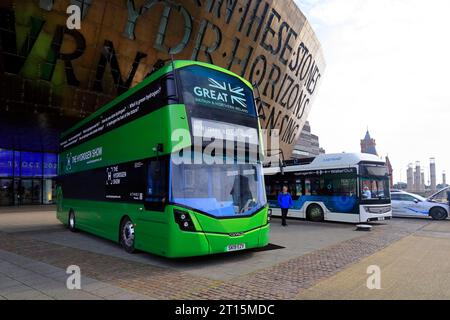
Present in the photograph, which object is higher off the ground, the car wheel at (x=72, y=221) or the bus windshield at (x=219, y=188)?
the bus windshield at (x=219, y=188)

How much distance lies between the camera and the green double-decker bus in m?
7.62

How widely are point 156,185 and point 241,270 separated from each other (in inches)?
101

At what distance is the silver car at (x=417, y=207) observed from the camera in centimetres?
1925

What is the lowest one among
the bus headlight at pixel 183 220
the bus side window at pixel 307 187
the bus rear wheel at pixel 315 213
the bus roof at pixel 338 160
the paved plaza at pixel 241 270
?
the paved plaza at pixel 241 270

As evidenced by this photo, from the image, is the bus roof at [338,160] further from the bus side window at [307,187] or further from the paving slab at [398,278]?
the paving slab at [398,278]

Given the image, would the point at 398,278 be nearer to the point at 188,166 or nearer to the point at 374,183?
the point at 188,166

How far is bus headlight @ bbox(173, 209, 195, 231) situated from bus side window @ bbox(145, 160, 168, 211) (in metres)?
0.40

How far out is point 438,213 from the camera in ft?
63.4

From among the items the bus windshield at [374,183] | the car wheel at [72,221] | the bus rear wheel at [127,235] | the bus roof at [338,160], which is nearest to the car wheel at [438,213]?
the bus windshield at [374,183]

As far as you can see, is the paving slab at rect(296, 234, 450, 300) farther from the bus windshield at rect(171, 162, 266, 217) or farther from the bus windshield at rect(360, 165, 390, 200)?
the bus windshield at rect(360, 165, 390, 200)

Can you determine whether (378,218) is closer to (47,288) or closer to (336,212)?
(336,212)

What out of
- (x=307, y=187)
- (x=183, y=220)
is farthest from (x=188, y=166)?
(x=307, y=187)

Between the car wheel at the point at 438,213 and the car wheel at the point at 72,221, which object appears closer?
the car wheel at the point at 72,221
